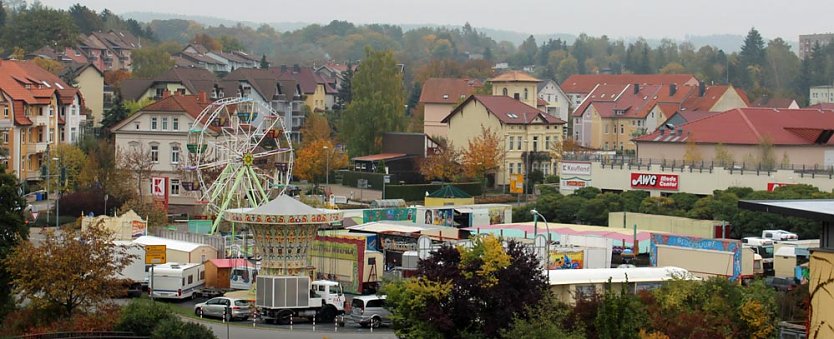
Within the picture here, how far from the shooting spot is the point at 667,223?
5353 centimetres

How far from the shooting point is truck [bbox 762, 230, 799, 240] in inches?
1939

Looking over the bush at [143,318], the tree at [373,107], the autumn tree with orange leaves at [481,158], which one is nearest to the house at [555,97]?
the tree at [373,107]

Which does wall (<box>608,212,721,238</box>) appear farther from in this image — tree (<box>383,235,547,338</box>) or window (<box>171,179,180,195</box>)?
window (<box>171,179,180,195</box>)

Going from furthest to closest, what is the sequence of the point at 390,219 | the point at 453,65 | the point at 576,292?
the point at 453,65
the point at 390,219
the point at 576,292

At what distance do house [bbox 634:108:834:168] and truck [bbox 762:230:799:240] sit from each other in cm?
1323

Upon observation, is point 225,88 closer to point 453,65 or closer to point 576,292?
point 453,65

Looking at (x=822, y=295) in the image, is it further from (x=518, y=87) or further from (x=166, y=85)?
(x=166, y=85)

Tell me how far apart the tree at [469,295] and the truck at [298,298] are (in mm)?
6097

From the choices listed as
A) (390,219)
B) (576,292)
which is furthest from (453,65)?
(576,292)

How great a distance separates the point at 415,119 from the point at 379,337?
240 feet

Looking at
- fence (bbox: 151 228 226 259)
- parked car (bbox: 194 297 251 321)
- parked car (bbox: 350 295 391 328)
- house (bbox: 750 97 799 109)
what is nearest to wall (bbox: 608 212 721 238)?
fence (bbox: 151 228 226 259)

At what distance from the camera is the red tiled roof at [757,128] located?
67688 mm

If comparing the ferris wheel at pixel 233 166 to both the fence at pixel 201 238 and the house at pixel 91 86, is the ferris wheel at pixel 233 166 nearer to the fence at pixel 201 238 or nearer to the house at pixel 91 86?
the fence at pixel 201 238

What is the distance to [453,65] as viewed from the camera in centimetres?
14762
